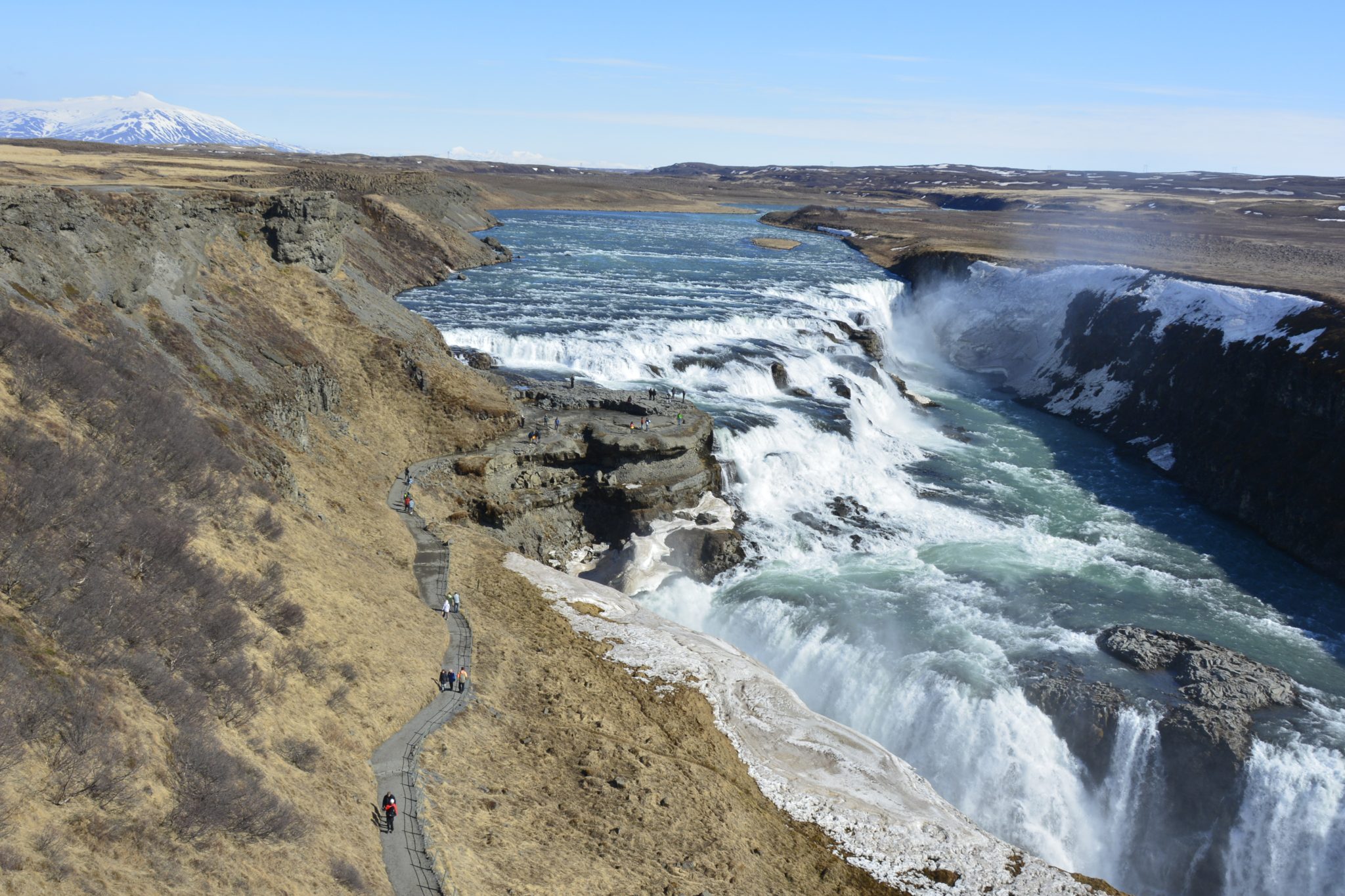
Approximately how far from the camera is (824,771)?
2064cm

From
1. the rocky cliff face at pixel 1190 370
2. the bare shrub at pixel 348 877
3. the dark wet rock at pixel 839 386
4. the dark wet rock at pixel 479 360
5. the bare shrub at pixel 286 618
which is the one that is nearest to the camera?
the bare shrub at pixel 348 877

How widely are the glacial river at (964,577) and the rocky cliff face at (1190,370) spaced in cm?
215

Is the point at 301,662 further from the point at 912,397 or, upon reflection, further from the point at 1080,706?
the point at 912,397

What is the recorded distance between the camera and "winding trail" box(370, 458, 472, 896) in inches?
548

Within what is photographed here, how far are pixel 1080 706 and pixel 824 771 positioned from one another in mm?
8947

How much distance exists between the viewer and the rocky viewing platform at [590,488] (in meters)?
32.0

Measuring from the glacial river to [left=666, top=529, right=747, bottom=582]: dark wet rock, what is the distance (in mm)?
670

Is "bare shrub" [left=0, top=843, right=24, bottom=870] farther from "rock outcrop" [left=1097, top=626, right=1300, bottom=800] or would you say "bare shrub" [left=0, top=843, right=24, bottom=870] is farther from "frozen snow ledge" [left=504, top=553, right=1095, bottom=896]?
"rock outcrop" [left=1097, top=626, right=1300, bottom=800]

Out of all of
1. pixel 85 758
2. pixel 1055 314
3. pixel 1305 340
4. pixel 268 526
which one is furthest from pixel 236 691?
pixel 1055 314

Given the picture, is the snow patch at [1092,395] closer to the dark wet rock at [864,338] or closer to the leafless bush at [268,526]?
the dark wet rock at [864,338]

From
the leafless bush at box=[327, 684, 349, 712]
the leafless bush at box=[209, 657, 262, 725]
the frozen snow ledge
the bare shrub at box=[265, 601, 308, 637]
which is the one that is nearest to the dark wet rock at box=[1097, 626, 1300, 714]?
the frozen snow ledge

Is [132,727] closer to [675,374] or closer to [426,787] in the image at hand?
[426,787]

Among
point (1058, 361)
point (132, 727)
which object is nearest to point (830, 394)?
point (1058, 361)

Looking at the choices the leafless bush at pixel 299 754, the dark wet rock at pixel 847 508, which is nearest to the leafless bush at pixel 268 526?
the leafless bush at pixel 299 754
